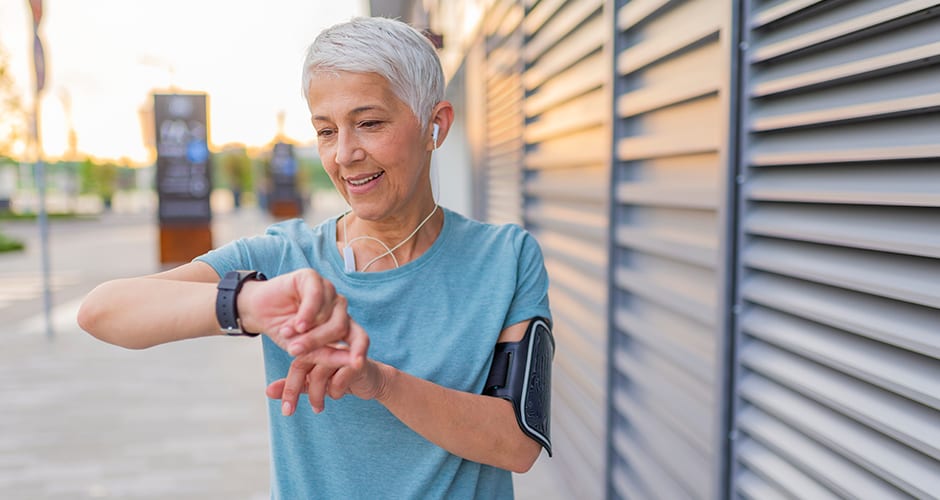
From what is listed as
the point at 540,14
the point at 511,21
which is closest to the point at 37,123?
the point at 511,21

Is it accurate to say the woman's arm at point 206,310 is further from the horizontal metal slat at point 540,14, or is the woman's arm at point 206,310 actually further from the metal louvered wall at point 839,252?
the horizontal metal slat at point 540,14

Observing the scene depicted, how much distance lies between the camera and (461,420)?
1240mm

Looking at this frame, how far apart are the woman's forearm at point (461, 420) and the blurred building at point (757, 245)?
2.15 ft

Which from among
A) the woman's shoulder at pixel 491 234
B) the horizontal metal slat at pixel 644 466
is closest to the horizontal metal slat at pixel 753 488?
the horizontal metal slat at pixel 644 466

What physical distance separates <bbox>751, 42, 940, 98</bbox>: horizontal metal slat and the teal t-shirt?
2.14 ft

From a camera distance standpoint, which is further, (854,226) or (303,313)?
(854,226)

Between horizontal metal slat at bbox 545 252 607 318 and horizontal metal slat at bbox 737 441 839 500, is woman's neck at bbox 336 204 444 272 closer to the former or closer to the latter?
horizontal metal slat at bbox 737 441 839 500

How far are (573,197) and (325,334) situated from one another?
2.71 metres

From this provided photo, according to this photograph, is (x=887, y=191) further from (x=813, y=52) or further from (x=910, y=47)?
(x=813, y=52)

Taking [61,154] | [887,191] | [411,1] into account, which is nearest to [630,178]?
[887,191]

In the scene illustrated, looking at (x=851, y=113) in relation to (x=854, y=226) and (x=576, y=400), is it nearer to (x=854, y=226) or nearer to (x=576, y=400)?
(x=854, y=226)

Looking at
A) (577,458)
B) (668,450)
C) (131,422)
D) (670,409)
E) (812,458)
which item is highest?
(812,458)

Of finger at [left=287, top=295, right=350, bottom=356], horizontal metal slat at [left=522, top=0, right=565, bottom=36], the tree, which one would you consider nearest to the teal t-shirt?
finger at [left=287, top=295, right=350, bottom=356]

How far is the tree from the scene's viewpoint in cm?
1878
